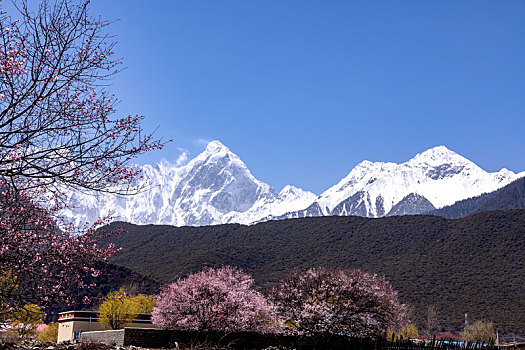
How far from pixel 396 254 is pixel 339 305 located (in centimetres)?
8175

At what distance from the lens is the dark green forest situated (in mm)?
85562

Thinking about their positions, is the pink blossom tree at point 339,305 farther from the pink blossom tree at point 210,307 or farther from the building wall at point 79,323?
the building wall at point 79,323

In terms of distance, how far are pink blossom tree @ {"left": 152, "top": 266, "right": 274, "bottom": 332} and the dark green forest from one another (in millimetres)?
51905

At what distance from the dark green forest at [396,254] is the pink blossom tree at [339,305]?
1797 inches

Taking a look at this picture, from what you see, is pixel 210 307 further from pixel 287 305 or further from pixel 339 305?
pixel 339 305

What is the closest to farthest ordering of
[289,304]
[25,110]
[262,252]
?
[25,110] < [289,304] < [262,252]

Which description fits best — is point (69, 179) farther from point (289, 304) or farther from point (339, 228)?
point (339, 228)

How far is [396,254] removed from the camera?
11188cm

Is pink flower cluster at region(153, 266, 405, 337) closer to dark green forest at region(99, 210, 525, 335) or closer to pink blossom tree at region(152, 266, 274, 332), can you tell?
pink blossom tree at region(152, 266, 274, 332)

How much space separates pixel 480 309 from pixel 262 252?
48696 millimetres

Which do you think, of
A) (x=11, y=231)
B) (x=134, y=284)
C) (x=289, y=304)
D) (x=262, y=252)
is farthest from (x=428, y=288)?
(x=11, y=231)

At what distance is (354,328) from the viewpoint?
3300 cm

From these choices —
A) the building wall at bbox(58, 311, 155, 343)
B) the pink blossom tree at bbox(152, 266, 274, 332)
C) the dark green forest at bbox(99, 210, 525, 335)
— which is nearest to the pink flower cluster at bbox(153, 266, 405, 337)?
the pink blossom tree at bbox(152, 266, 274, 332)

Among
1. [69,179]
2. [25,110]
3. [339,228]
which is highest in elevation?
[339,228]
